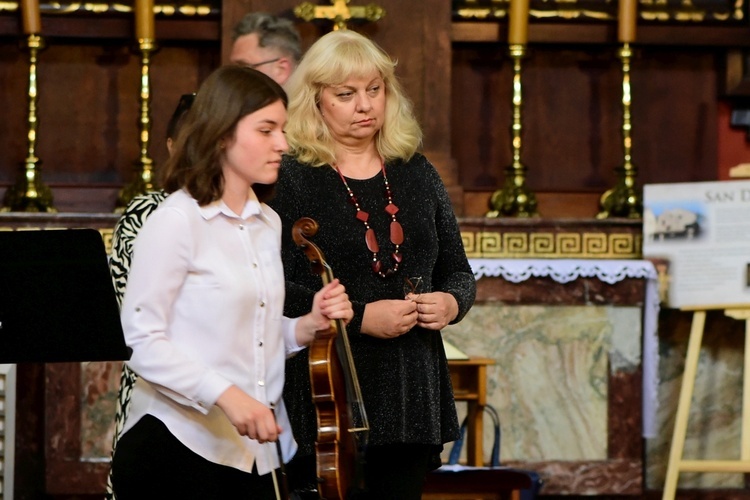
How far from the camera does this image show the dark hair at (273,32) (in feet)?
15.3

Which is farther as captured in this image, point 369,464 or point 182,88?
point 182,88

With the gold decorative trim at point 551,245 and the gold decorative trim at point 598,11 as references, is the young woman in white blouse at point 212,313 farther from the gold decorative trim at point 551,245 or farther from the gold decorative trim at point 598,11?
the gold decorative trim at point 598,11

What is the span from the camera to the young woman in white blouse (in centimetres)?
237

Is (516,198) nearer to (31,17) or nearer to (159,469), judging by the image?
(31,17)

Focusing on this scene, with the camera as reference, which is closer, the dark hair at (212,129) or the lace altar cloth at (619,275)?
the dark hair at (212,129)

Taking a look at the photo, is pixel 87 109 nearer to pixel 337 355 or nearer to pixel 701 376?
pixel 701 376

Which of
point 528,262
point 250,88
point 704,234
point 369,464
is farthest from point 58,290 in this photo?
point 704,234

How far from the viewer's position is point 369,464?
2.96 m

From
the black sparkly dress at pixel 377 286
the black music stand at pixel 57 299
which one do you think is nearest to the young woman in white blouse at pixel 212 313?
the black music stand at pixel 57 299

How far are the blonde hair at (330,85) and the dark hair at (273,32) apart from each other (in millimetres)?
1494

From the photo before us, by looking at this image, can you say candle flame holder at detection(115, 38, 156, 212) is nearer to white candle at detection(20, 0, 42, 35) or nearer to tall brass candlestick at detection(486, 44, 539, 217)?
white candle at detection(20, 0, 42, 35)

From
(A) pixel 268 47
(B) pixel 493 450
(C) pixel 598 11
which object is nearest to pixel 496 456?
(B) pixel 493 450

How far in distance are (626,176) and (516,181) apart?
1.62 feet

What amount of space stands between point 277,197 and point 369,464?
650mm
